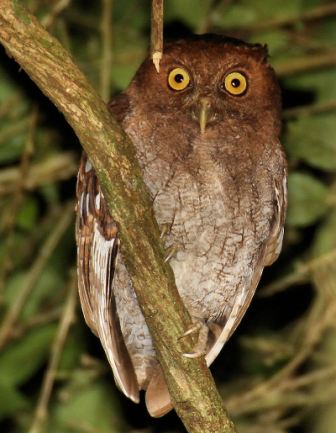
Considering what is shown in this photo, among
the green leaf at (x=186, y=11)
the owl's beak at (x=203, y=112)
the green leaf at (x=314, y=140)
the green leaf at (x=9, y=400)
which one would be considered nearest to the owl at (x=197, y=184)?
the owl's beak at (x=203, y=112)

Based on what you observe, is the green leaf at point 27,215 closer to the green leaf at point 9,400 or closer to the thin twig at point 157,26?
the green leaf at point 9,400

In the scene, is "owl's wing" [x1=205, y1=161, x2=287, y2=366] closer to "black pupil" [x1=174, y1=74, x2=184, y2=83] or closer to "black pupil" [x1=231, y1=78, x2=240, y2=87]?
"black pupil" [x1=231, y1=78, x2=240, y2=87]

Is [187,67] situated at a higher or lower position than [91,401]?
higher

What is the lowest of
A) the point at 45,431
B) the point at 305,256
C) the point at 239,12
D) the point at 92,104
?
the point at 45,431

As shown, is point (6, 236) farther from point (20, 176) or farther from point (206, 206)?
point (206, 206)

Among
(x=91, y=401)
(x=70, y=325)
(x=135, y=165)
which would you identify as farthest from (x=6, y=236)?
(x=135, y=165)

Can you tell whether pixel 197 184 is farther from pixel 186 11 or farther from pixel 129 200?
pixel 186 11

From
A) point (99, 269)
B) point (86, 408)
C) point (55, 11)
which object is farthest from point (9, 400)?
point (55, 11)
